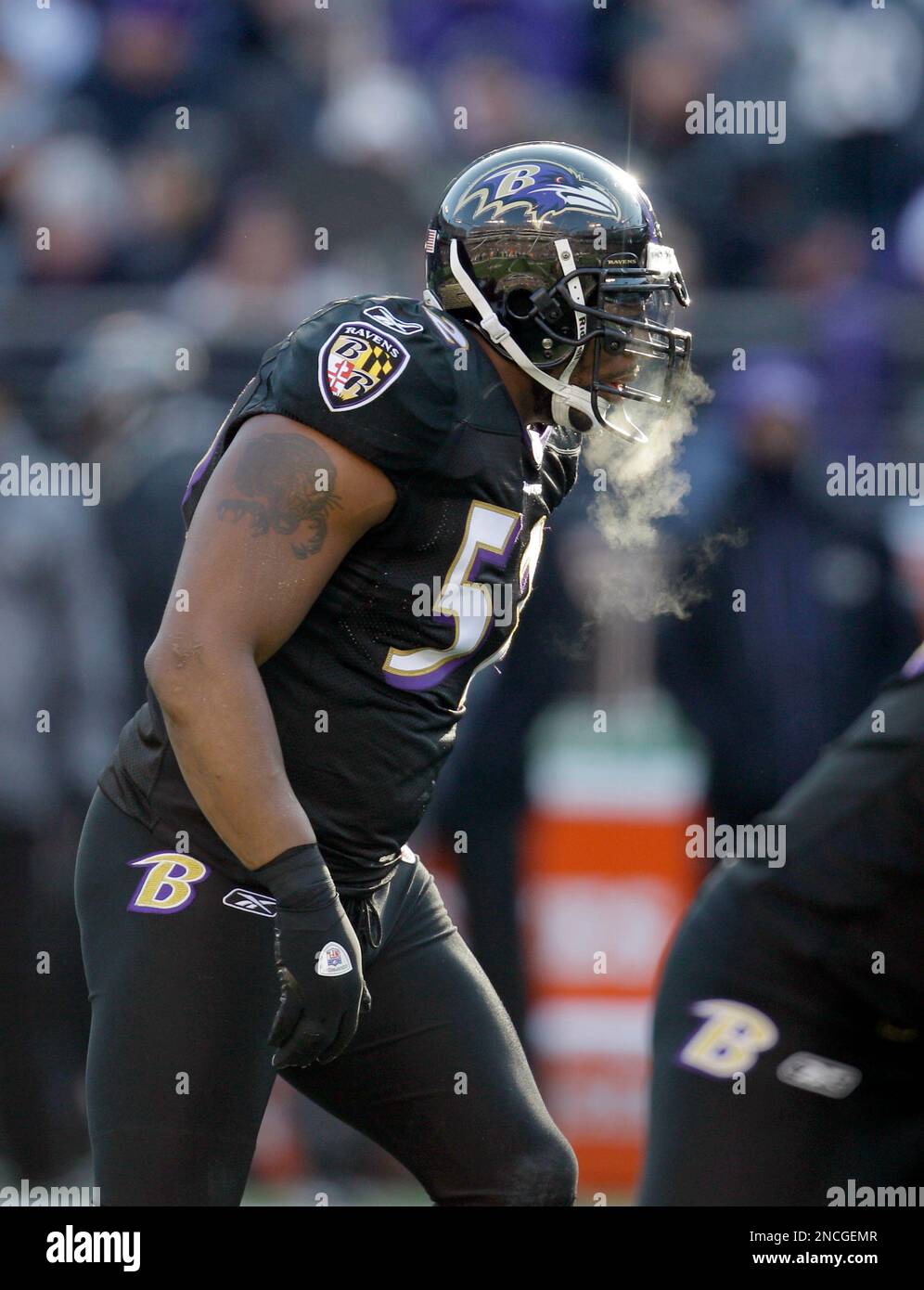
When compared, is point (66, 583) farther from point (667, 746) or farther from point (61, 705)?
point (667, 746)

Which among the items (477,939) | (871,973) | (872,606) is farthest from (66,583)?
(871,973)

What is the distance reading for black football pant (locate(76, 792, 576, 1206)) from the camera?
2.42 metres

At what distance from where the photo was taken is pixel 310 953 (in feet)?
7.50

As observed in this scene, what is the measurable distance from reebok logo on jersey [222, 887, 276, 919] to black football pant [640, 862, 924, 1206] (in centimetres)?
60

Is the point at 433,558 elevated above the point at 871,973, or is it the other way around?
the point at 433,558

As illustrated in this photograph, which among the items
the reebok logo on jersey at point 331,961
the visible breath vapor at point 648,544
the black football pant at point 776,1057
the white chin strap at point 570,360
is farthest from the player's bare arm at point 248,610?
the visible breath vapor at point 648,544

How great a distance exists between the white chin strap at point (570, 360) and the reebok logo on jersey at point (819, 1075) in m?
1.02

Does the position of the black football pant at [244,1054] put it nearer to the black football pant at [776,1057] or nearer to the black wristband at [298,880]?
the black wristband at [298,880]

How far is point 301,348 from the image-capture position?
7.86ft

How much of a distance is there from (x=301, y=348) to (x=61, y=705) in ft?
7.62

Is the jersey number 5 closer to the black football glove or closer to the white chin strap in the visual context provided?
the white chin strap

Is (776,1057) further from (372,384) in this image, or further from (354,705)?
(372,384)

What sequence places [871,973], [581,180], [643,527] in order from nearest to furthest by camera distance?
[871,973]
[581,180]
[643,527]

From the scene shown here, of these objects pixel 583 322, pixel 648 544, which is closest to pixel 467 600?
pixel 583 322
